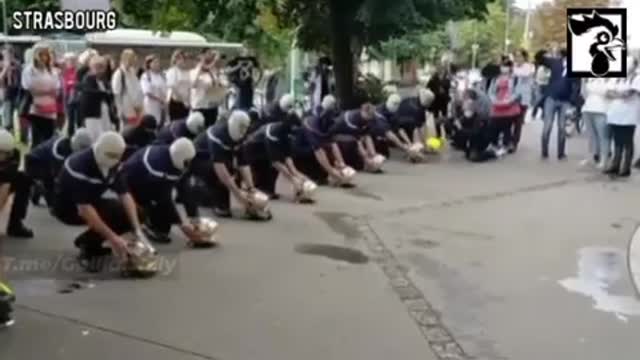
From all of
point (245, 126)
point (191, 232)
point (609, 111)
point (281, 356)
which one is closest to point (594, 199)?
point (609, 111)

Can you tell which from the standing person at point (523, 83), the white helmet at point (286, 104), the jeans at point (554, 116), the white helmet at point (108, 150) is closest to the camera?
the white helmet at point (108, 150)

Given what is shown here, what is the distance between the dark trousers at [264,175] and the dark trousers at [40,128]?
9.30 feet

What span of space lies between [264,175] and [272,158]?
45cm

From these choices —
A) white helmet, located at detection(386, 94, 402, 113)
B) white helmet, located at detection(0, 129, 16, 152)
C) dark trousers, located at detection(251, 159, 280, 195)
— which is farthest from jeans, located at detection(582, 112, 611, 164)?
white helmet, located at detection(0, 129, 16, 152)

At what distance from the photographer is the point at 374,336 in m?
6.33

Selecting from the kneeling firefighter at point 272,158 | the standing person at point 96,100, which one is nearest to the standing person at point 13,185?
the kneeling firefighter at point 272,158

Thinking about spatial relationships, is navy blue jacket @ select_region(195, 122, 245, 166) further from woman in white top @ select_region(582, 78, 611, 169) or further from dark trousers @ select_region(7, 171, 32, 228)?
woman in white top @ select_region(582, 78, 611, 169)

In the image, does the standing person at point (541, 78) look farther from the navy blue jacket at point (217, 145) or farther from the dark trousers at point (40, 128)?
the dark trousers at point (40, 128)

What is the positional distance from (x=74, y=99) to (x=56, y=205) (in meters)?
6.17

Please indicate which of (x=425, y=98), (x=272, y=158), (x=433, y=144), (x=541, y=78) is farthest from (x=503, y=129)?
(x=272, y=158)

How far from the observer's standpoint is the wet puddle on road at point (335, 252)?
29.2ft

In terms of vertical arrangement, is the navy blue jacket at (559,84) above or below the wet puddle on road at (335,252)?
above

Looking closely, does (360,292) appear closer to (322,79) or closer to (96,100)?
(96,100)

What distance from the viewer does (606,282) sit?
8.19 metres
